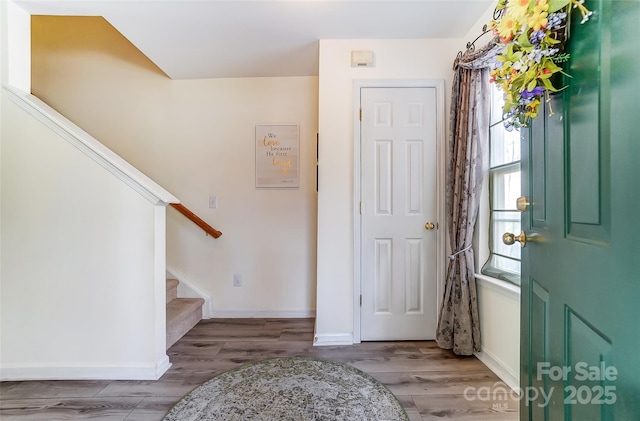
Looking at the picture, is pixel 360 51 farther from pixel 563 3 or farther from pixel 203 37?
pixel 563 3

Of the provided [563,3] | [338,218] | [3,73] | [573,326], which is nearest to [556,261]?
[573,326]

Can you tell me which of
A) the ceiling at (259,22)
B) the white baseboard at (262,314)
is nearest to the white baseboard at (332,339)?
the white baseboard at (262,314)

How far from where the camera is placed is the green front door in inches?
21.8

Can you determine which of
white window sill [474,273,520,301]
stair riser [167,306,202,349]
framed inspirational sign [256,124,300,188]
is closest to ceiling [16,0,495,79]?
framed inspirational sign [256,124,300,188]

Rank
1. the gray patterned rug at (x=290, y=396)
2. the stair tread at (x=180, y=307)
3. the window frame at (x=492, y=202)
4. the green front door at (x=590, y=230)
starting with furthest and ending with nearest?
1. the stair tread at (x=180, y=307)
2. the window frame at (x=492, y=202)
3. the gray patterned rug at (x=290, y=396)
4. the green front door at (x=590, y=230)

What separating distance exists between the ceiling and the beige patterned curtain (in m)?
0.37

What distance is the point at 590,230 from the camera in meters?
0.65

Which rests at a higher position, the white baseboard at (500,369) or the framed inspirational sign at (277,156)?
the framed inspirational sign at (277,156)

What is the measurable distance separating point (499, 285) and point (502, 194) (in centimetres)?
59

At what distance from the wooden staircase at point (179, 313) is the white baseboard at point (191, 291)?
4cm

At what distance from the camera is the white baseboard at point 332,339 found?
85.0 inches

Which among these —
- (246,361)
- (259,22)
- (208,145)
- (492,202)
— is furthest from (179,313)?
(492,202)

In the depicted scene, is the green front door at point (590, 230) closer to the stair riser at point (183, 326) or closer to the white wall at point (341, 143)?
the white wall at point (341, 143)

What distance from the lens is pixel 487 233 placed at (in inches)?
76.1
